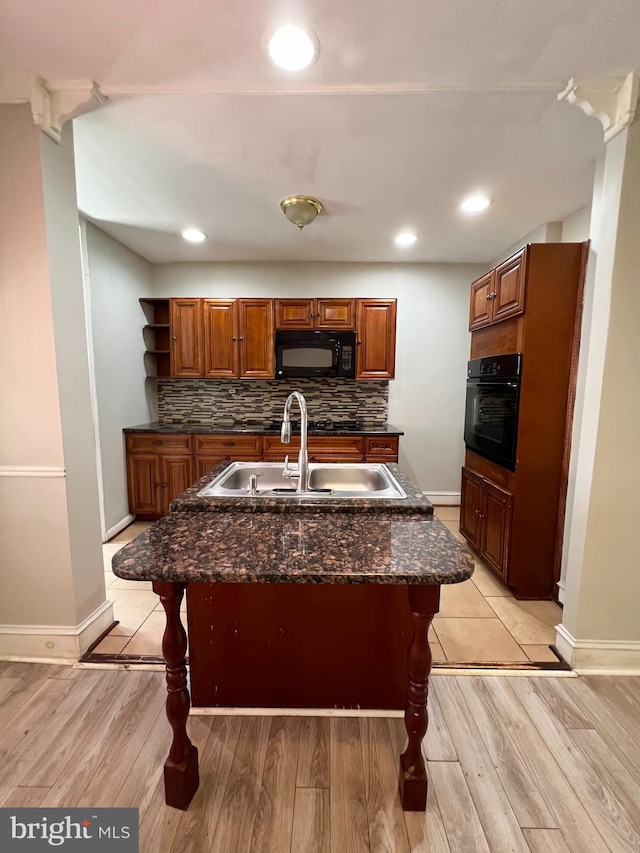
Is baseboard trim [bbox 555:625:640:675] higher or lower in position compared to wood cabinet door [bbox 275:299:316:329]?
lower

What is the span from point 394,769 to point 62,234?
8.10 ft

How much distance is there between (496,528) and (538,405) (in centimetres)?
83

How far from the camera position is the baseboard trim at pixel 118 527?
2.90m

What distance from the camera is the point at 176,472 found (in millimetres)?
3215

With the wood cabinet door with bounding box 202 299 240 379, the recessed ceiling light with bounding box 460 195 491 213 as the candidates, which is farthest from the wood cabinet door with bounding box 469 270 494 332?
the wood cabinet door with bounding box 202 299 240 379

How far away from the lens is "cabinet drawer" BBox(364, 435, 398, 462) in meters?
3.22

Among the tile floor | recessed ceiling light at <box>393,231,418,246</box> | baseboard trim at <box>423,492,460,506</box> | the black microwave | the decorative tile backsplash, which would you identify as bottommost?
the tile floor

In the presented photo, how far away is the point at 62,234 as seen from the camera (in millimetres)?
1570

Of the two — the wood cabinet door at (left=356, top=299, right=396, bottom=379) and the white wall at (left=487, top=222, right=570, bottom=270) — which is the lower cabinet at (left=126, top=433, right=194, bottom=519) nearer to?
the wood cabinet door at (left=356, top=299, right=396, bottom=379)

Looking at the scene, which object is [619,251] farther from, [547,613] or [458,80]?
[547,613]

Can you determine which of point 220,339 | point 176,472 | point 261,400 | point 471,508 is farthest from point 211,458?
point 471,508

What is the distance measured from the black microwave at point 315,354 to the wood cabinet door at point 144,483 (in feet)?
4.62

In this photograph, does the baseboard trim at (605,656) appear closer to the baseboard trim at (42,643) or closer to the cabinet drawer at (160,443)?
the baseboard trim at (42,643)

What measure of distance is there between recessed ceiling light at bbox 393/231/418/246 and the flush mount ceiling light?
0.81 metres
